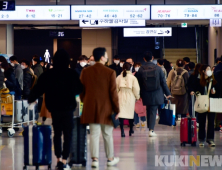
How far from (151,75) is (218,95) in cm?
185

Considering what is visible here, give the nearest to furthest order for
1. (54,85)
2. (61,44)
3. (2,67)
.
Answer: (54,85), (2,67), (61,44)

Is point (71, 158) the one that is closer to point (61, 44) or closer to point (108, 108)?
point (108, 108)

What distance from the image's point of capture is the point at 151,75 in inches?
375

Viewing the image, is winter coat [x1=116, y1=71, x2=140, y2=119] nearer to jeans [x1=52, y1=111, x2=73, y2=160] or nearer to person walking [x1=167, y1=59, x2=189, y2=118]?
person walking [x1=167, y1=59, x2=189, y2=118]

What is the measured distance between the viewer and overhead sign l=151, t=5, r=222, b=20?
1473 cm

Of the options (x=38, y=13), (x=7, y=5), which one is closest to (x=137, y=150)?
(x=7, y=5)

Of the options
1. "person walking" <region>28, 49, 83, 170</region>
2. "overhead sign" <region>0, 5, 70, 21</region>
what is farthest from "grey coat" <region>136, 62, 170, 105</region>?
"overhead sign" <region>0, 5, 70, 21</region>

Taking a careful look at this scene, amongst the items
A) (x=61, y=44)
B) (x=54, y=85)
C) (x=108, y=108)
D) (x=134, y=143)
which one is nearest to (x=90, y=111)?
(x=108, y=108)

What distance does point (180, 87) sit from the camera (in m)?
11.5

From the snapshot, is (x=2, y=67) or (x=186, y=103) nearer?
(x=2, y=67)

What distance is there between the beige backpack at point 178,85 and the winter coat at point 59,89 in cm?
605

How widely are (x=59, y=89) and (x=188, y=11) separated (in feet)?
32.4

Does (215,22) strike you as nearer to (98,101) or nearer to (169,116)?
(169,116)

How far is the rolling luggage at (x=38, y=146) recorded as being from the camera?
5.77 meters
